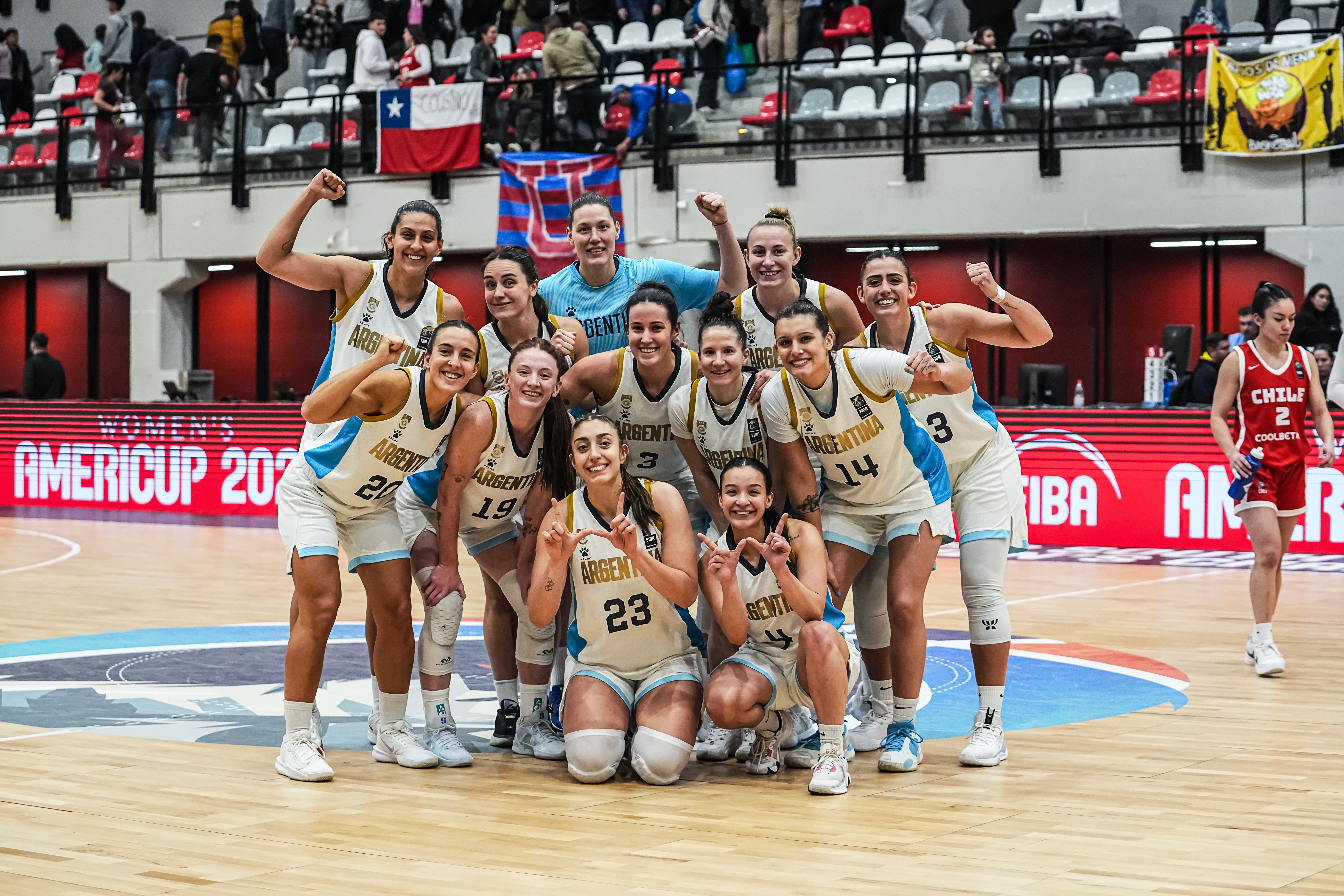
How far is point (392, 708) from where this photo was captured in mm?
5234

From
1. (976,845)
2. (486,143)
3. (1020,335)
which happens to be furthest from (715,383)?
(486,143)

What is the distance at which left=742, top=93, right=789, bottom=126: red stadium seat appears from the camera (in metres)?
16.0

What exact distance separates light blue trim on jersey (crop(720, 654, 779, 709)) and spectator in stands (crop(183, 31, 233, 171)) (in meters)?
15.3

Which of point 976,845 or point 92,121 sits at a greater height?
point 92,121

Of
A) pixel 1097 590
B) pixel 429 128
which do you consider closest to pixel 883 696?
pixel 1097 590

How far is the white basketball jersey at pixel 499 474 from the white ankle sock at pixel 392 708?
0.65 meters

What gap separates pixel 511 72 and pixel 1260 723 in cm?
1311

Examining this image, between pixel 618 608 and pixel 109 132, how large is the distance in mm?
16580

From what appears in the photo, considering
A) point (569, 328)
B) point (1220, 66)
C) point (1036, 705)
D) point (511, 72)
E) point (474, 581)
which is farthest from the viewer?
point (511, 72)

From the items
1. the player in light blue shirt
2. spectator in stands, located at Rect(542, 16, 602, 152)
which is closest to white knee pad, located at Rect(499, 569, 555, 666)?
the player in light blue shirt

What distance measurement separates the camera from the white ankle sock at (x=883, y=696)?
554cm

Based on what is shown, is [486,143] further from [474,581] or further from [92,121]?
[474,581]

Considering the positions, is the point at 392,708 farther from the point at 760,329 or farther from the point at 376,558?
the point at 760,329

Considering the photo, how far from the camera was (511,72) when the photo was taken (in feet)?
55.5
